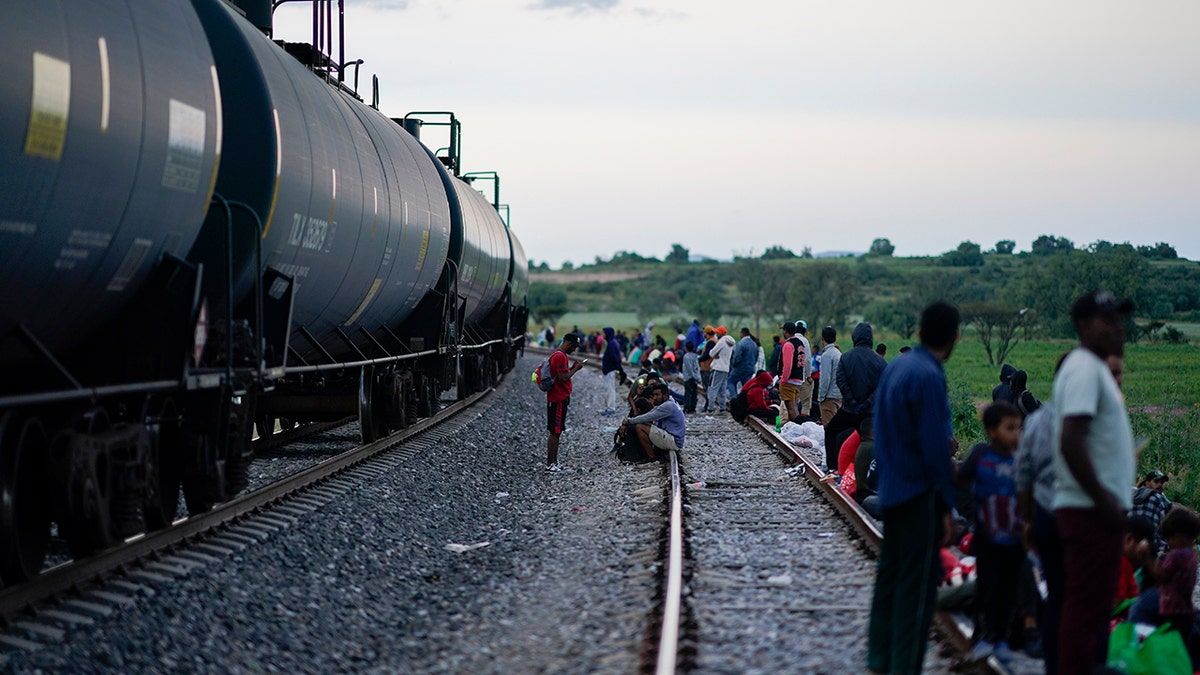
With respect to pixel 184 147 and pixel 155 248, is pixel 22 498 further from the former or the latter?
pixel 184 147

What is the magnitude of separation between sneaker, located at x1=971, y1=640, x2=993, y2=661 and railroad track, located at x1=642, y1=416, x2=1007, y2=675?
93 millimetres

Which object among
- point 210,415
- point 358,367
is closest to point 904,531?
point 210,415

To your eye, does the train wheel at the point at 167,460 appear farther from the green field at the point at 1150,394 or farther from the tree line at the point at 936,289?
the tree line at the point at 936,289

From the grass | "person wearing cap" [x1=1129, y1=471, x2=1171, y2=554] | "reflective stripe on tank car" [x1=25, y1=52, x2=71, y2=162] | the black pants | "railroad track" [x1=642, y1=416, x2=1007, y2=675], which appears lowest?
the grass

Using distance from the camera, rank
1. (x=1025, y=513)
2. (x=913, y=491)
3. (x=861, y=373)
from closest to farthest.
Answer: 1. (x=1025, y=513)
2. (x=913, y=491)
3. (x=861, y=373)

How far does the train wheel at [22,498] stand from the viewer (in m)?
6.96

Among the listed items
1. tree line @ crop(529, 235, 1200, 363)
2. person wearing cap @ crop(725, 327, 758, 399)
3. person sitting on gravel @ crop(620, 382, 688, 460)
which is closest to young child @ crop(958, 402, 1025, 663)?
person sitting on gravel @ crop(620, 382, 688, 460)

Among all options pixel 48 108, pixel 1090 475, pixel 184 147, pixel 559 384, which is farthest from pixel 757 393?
pixel 1090 475

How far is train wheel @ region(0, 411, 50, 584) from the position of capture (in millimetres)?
6957

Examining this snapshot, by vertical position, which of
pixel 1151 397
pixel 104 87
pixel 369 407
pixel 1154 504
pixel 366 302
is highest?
pixel 104 87

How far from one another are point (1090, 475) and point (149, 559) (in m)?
6.00

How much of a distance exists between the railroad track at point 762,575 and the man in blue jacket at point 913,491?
0.38 meters

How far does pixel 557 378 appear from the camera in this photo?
15.4m

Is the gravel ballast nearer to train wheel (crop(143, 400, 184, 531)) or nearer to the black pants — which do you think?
train wheel (crop(143, 400, 184, 531))
